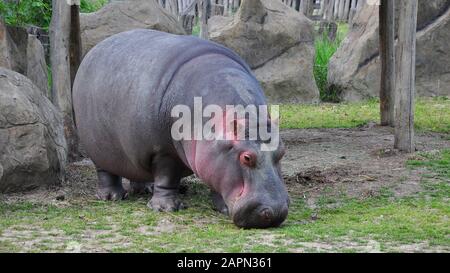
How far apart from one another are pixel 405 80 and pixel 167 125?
340cm

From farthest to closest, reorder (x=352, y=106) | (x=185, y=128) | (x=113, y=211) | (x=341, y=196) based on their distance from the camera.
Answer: (x=352, y=106)
(x=341, y=196)
(x=113, y=211)
(x=185, y=128)

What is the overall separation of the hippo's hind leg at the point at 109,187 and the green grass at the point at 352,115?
4.50 metres

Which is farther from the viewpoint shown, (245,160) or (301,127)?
(301,127)

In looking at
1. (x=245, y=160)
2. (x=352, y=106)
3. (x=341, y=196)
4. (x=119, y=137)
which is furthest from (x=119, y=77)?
(x=352, y=106)

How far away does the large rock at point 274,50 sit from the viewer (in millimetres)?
14258

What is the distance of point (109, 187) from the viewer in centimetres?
753

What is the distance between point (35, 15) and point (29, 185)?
5.41 m

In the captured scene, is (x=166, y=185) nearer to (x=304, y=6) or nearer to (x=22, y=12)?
(x=22, y=12)

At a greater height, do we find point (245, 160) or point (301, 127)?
point (245, 160)

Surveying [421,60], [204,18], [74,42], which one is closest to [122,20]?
[74,42]

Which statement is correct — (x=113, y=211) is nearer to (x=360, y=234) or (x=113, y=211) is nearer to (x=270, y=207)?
(x=270, y=207)

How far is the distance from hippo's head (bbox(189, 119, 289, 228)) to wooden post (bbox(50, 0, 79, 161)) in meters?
3.50

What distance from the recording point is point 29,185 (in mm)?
7543

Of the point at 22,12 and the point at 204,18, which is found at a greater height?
the point at 22,12
